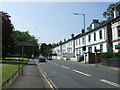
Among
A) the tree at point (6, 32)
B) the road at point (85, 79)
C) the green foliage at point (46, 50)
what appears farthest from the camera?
the green foliage at point (46, 50)

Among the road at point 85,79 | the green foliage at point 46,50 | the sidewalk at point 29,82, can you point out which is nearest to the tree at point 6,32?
the road at point 85,79

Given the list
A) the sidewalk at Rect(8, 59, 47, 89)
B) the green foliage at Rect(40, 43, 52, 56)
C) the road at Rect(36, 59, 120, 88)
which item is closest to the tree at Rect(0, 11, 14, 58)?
the road at Rect(36, 59, 120, 88)

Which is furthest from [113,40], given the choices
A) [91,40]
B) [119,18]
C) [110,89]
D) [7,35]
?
[110,89]

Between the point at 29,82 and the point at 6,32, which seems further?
the point at 6,32

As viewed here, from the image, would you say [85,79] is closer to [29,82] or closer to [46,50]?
[29,82]

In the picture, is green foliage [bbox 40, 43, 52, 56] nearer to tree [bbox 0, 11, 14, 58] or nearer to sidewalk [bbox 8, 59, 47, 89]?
tree [bbox 0, 11, 14, 58]

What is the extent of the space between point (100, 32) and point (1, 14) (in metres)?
22.5

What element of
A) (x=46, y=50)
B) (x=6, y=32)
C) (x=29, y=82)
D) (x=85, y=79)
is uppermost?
(x=6, y=32)

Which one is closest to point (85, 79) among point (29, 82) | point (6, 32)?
point (29, 82)

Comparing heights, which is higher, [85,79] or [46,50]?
[46,50]

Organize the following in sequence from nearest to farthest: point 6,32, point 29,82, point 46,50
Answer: point 29,82 → point 6,32 → point 46,50

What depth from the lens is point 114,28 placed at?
114 feet

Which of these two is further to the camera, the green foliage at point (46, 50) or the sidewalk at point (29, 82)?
the green foliage at point (46, 50)

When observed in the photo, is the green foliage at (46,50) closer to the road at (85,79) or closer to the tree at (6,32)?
the tree at (6,32)
